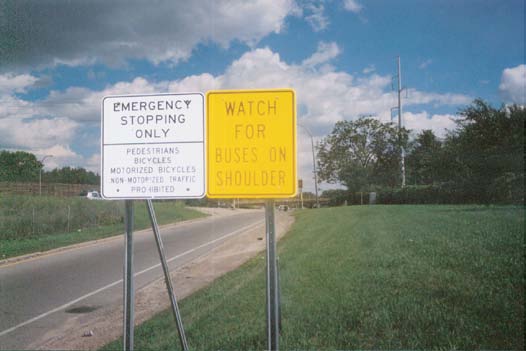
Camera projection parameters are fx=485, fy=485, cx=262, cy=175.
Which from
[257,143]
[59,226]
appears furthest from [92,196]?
[257,143]

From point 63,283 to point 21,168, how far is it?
8.94m

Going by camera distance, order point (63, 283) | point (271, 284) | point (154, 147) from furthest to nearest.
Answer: point (63, 283)
point (154, 147)
point (271, 284)

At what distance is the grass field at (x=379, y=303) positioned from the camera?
4734mm

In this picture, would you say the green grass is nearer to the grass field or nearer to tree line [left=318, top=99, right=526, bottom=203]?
the grass field

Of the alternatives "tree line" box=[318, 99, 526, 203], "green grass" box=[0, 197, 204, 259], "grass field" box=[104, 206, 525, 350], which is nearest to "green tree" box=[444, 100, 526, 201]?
"tree line" box=[318, 99, 526, 203]

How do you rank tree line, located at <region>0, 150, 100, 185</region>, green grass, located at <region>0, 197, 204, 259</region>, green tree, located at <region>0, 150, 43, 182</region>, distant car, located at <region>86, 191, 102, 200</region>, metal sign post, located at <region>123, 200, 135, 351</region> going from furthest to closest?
distant car, located at <region>86, 191, 102, 200</region>, green grass, located at <region>0, 197, 204, 259</region>, green tree, located at <region>0, 150, 43, 182</region>, tree line, located at <region>0, 150, 100, 185</region>, metal sign post, located at <region>123, 200, 135, 351</region>

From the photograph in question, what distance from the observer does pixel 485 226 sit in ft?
38.0

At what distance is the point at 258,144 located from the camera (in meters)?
3.08

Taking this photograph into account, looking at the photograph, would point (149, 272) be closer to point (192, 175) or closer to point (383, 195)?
point (192, 175)

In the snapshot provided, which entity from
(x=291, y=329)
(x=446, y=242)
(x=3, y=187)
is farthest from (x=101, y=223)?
(x=291, y=329)

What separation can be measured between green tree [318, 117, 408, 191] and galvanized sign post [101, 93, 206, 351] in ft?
156

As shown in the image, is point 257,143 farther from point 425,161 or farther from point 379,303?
point 425,161

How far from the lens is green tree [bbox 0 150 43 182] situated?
581 inches

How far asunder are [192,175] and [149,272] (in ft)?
27.5
